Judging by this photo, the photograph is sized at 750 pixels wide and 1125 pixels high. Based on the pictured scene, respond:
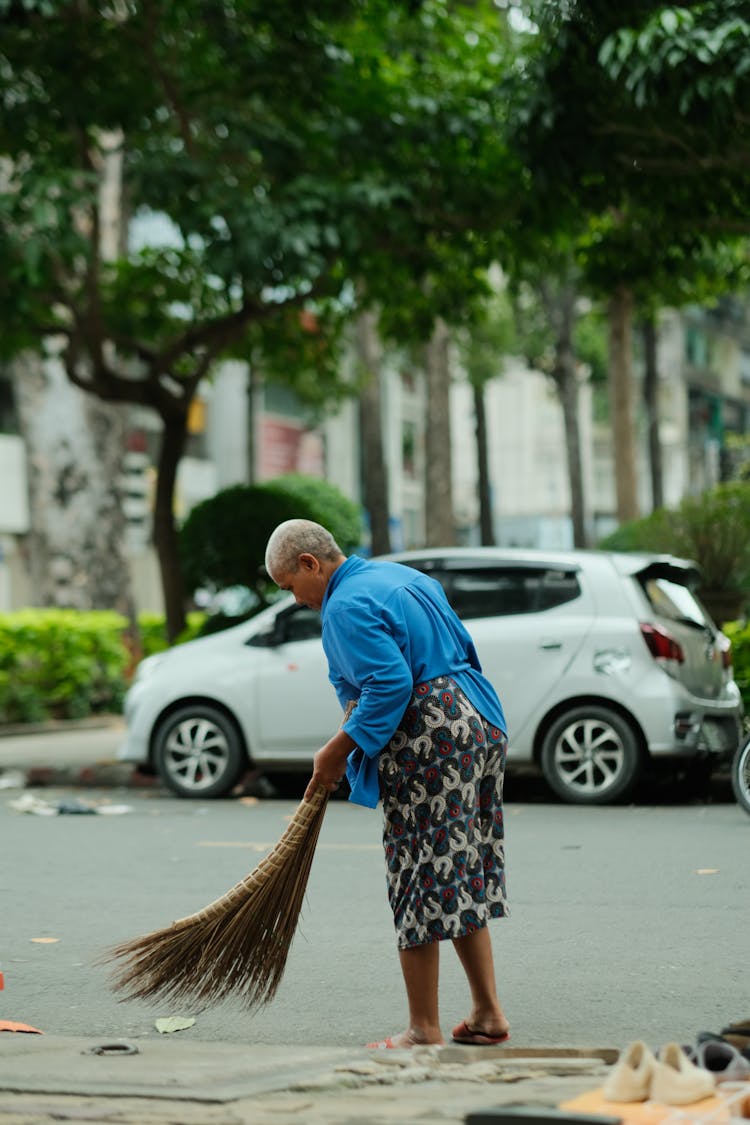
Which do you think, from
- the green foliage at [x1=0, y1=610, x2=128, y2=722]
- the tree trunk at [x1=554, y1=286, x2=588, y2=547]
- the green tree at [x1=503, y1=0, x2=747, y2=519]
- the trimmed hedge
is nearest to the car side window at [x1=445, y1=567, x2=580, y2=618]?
the green tree at [x1=503, y1=0, x2=747, y2=519]

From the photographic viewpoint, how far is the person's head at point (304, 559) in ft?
16.7

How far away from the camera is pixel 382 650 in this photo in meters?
4.86

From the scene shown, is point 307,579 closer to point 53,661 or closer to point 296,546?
point 296,546

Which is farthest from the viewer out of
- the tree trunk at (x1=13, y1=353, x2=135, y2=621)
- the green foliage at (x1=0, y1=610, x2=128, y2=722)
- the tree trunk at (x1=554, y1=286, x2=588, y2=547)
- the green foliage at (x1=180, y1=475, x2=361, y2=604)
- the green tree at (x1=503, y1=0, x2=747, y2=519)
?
the tree trunk at (x1=554, y1=286, x2=588, y2=547)

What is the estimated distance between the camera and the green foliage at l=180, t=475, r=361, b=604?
1664 centimetres

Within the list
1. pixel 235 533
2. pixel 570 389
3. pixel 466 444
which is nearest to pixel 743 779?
pixel 235 533

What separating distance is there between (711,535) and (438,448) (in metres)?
8.85

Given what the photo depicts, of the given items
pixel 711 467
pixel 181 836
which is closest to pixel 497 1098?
pixel 181 836

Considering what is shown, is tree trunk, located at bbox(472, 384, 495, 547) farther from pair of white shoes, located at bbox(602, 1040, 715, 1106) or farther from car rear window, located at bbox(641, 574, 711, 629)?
pair of white shoes, located at bbox(602, 1040, 715, 1106)

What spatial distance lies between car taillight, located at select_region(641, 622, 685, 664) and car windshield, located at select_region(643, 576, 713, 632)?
24 cm

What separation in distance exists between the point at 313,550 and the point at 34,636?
1495 centimetres

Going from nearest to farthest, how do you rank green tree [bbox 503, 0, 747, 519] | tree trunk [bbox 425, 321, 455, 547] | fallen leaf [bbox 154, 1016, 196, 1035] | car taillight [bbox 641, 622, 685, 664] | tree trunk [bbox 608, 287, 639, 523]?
fallen leaf [bbox 154, 1016, 196, 1035]
car taillight [bbox 641, 622, 685, 664]
green tree [bbox 503, 0, 747, 519]
tree trunk [bbox 608, 287, 639, 523]
tree trunk [bbox 425, 321, 455, 547]

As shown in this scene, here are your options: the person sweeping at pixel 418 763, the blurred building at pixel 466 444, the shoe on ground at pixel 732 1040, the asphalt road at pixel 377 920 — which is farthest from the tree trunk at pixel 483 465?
the shoe on ground at pixel 732 1040

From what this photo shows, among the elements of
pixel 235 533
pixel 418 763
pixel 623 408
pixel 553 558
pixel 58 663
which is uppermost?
pixel 623 408
